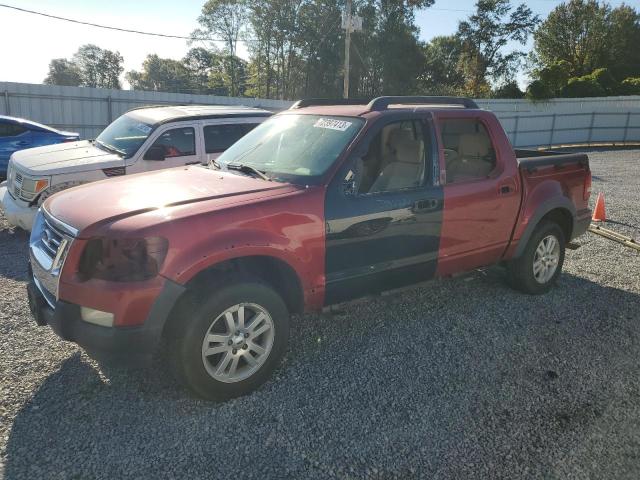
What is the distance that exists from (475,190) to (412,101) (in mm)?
953

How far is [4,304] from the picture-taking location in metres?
4.55

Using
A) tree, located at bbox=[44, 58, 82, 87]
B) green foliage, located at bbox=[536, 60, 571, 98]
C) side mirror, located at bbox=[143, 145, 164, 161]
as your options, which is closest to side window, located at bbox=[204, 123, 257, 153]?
side mirror, located at bbox=[143, 145, 164, 161]

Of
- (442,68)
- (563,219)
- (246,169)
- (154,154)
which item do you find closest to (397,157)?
(246,169)

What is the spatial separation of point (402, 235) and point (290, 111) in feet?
5.44

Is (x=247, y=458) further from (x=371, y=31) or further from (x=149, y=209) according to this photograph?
(x=371, y=31)

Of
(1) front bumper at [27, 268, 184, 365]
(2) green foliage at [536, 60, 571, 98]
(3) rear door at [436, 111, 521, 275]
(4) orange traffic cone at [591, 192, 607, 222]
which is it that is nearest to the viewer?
(1) front bumper at [27, 268, 184, 365]

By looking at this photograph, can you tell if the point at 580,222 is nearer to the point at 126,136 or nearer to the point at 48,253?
the point at 48,253

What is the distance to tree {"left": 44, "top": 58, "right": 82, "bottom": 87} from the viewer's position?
9162cm

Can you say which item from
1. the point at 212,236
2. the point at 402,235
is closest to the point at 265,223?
the point at 212,236

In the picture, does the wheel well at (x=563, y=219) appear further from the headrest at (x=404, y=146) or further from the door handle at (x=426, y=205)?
the headrest at (x=404, y=146)

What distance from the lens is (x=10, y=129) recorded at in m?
9.30

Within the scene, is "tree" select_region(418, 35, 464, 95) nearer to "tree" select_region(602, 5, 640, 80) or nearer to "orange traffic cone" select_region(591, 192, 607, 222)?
"tree" select_region(602, 5, 640, 80)

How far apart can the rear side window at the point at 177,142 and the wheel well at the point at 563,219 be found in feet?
15.6

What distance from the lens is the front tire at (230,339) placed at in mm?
3004
